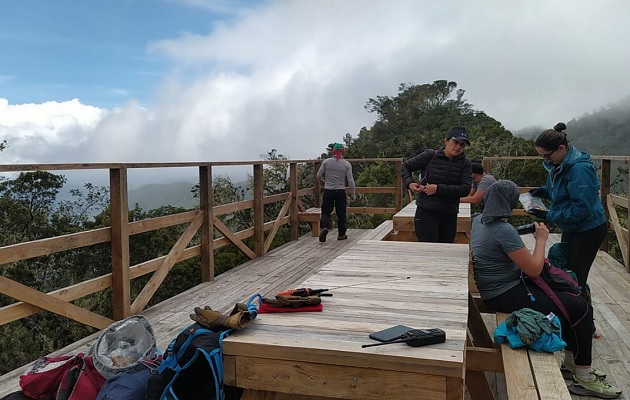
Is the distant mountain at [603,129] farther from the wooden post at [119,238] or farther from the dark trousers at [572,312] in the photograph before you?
the wooden post at [119,238]

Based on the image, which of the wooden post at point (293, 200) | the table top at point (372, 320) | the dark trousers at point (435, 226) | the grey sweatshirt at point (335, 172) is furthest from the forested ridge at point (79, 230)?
the table top at point (372, 320)

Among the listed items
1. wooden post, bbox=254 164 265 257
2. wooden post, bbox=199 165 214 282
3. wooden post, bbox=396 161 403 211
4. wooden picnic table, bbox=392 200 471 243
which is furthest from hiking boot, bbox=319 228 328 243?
wooden post, bbox=199 165 214 282

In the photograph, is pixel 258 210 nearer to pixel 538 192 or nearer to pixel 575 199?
pixel 538 192

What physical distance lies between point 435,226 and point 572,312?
1.43 m

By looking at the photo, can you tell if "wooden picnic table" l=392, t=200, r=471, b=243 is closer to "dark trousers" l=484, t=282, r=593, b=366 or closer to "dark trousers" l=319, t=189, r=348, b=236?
"dark trousers" l=484, t=282, r=593, b=366

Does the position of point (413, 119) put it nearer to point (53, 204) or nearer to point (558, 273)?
point (53, 204)

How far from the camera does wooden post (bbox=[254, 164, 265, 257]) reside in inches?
251

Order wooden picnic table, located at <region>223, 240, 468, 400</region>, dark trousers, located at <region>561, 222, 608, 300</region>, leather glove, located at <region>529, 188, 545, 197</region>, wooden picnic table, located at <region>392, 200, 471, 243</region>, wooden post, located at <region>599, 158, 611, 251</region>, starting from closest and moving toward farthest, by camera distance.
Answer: wooden picnic table, located at <region>223, 240, 468, 400</region> < dark trousers, located at <region>561, 222, 608, 300</region> < leather glove, located at <region>529, 188, 545, 197</region> < wooden picnic table, located at <region>392, 200, 471, 243</region> < wooden post, located at <region>599, 158, 611, 251</region>

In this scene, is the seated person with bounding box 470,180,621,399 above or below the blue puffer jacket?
below

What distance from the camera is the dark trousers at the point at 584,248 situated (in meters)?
3.11

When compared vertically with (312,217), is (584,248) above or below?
above

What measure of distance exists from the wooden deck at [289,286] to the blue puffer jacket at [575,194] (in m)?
0.82

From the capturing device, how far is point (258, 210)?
646cm

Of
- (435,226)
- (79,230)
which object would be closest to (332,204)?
(435,226)
